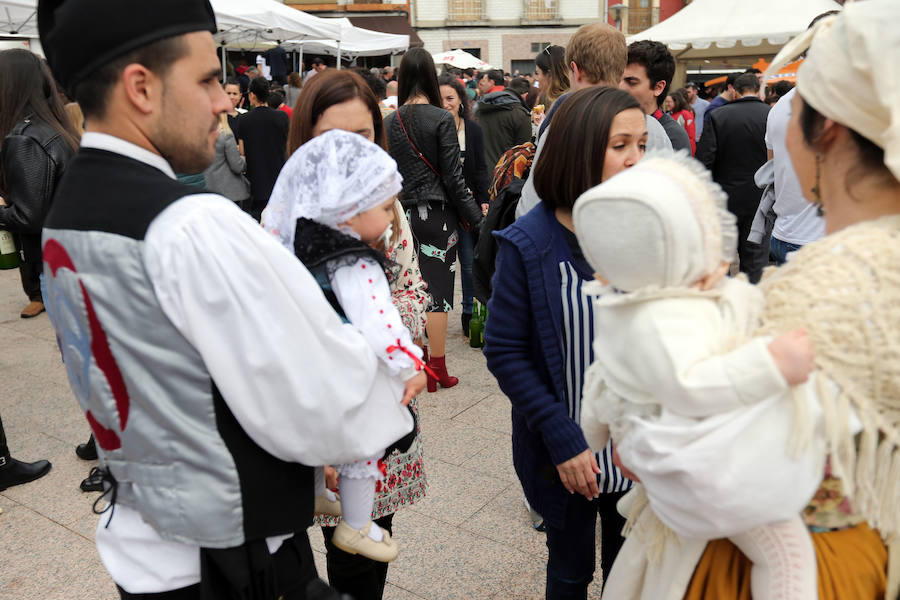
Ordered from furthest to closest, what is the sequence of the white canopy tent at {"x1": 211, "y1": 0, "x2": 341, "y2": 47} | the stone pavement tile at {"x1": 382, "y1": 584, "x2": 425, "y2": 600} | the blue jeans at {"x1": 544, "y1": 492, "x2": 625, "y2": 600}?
the white canopy tent at {"x1": 211, "y1": 0, "x2": 341, "y2": 47}
the stone pavement tile at {"x1": 382, "y1": 584, "x2": 425, "y2": 600}
the blue jeans at {"x1": 544, "y1": 492, "x2": 625, "y2": 600}

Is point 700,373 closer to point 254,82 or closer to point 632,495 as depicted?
point 632,495

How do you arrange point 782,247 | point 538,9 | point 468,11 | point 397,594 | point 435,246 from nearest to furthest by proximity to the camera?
point 397,594 → point 782,247 → point 435,246 → point 468,11 → point 538,9

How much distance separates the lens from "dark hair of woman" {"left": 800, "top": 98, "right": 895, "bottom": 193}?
111cm

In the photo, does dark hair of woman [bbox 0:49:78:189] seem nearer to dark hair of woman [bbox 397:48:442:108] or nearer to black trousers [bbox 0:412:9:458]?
black trousers [bbox 0:412:9:458]

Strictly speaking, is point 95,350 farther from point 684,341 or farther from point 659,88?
point 659,88

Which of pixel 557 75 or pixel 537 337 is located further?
pixel 557 75

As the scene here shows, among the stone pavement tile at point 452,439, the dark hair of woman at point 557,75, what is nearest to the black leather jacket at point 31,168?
the stone pavement tile at point 452,439

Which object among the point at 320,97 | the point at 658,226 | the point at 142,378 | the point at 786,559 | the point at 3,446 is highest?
the point at 320,97

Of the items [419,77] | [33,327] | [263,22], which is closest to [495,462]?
[419,77]

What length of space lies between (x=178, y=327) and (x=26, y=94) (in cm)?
320

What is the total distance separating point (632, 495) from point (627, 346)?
596mm

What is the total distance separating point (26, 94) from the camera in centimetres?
363

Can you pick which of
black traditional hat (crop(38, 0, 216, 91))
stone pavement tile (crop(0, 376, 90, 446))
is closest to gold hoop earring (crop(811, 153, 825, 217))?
black traditional hat (crop(38, 0, 216, 91))

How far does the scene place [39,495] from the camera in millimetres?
3467
